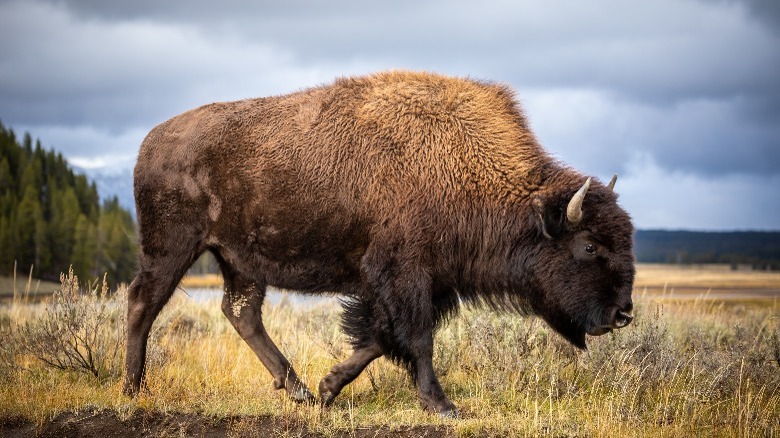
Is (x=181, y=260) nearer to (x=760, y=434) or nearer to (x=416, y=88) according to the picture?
(x=416, y=88)

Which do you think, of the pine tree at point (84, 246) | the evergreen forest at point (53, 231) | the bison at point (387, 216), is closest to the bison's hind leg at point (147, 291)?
the bison at point (387, 216)

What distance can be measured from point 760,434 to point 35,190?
78.9m

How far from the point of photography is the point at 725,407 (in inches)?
257

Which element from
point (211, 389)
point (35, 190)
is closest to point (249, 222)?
point (211, 389)

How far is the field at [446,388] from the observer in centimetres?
568

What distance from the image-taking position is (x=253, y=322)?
714cm

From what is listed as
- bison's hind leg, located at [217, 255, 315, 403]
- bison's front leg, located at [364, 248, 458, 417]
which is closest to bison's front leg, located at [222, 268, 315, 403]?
bison's hind leg, located at [217, 255, 315, 403]

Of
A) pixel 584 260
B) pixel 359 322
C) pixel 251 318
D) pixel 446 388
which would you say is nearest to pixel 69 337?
pixel 251 318

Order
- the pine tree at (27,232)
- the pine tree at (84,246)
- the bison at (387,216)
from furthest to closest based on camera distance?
the pine tree at (84,246) → the pine tree at (27,232) → the bison at (387,216)

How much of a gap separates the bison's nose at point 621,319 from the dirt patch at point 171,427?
160 centimetres

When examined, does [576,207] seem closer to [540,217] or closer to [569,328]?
[540,217]

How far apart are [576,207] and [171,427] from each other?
3.53 metres

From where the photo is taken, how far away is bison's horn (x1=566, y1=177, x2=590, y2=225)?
5.78m

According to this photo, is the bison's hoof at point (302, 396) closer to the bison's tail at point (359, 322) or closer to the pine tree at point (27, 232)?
the bison's tail at point (359, 322)
